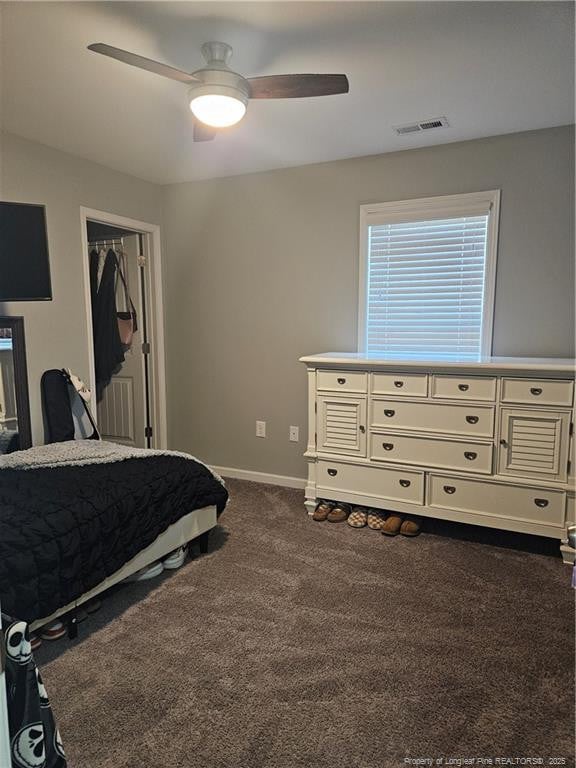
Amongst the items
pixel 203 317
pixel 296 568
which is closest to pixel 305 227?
pixel 203 317

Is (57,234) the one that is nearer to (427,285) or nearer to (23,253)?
(23,253)

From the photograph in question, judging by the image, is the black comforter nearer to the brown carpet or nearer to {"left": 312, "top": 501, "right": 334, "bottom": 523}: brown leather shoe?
the brown carpet

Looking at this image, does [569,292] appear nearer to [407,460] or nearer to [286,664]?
[407,460]

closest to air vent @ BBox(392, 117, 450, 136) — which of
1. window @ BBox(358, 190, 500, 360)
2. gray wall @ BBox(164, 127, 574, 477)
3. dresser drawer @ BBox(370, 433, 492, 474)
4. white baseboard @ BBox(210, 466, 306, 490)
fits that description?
gray wall @ BBox(164, 127, 574, 477)

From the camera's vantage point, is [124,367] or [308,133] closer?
[308,133]

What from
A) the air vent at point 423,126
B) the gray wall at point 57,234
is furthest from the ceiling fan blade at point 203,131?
the gray wall at point 57,234

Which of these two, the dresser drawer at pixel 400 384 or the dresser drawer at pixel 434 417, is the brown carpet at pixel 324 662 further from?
the dresser drawer at pixel 400 384

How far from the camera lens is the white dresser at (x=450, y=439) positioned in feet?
8.89

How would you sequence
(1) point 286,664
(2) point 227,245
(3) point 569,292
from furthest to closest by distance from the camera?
(2) point 227,245
(3) point 569,292
(1) point 286,664

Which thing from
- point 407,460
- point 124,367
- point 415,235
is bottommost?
point 407,460

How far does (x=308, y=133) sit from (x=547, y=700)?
3022mm

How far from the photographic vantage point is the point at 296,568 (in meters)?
2.66

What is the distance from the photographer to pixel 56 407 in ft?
10.5

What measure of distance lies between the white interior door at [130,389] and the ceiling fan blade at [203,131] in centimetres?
193
